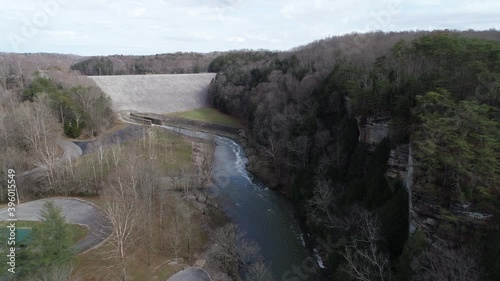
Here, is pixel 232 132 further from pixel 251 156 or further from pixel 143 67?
pixel 143 67

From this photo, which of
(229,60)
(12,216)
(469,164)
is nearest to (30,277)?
(12,216)

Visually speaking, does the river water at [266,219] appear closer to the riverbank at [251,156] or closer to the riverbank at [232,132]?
the riverbank at [251,156]

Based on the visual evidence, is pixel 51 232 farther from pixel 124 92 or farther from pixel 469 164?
pixel 124 92

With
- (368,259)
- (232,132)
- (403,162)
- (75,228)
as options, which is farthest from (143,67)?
(368,259)

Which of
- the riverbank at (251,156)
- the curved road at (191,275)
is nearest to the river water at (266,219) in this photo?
the riverbank at (251,156)

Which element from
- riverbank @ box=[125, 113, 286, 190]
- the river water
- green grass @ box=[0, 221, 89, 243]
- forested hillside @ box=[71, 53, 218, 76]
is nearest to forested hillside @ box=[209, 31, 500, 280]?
riverbank @ box=[125, 113, 286, 190]

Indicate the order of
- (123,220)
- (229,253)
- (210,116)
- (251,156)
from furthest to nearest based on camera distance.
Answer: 1. (210,116)
2. (251,156)
3. (229,253)
4. (123,220)
